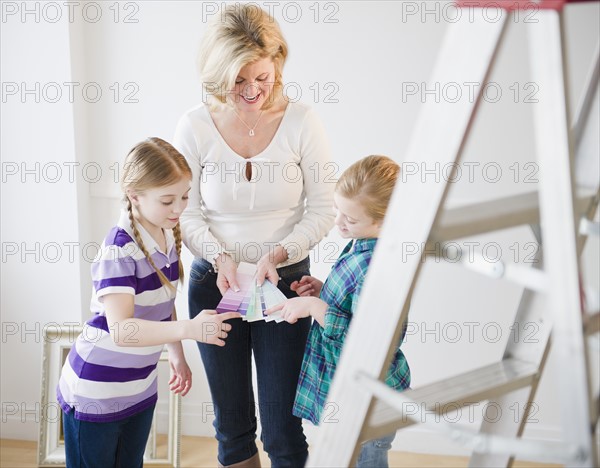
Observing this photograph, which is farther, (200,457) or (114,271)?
(200,457)

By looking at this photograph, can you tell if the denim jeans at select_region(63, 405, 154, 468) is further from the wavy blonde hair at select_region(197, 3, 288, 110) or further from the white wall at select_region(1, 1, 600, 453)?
the white wall at select_region(1, 1, 600, 453)

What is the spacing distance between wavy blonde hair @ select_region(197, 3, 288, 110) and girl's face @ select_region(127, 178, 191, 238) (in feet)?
0.86

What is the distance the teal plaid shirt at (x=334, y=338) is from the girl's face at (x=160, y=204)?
38cm

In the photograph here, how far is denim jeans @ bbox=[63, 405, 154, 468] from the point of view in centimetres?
178

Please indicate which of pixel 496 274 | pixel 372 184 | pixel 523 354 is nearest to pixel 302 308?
pixel 372 184

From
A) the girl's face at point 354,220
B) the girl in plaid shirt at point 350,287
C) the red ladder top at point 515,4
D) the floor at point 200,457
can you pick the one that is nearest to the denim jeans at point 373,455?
the girl in plaid shirt at point 350,287

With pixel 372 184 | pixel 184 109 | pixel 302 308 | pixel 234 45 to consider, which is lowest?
pixel 302 308

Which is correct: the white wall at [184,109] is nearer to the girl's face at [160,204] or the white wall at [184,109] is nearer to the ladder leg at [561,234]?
the girl's face at [160,204]

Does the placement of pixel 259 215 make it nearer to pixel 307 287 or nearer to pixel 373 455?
pixel 307 287

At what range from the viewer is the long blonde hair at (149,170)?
174 cm

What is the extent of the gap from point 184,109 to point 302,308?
4.15ft

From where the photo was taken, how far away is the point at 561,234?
0.88 m

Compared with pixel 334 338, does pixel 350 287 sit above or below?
above

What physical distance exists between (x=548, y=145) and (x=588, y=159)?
22cm
